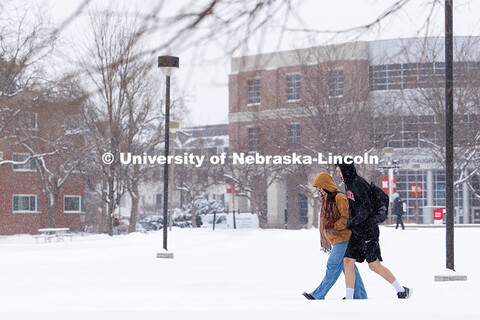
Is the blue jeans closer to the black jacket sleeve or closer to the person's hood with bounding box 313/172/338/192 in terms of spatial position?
the black jacket sleeve

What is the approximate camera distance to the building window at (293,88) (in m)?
39.1

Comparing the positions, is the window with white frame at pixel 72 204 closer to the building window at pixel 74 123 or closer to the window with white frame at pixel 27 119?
the window with white frame at pixel 27 119

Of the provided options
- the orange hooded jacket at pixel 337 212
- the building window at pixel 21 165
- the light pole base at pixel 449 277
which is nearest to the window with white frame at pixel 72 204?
the building window at pixel 21 165

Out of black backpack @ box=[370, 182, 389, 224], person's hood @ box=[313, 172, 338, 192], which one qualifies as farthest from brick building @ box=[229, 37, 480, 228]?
black backpack @ box=[370, 182, 389, 224]

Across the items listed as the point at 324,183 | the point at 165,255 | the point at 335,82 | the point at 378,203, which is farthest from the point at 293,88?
the point at 378,203

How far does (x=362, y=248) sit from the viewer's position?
853 centimetres

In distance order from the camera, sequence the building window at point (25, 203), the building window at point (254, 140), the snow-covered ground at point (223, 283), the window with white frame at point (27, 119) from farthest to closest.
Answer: the building window at point (25, 203)
the building window at point (254, 140)
the window with white frame at point (27, 119)
the snow-covered ground at point (223, 283)

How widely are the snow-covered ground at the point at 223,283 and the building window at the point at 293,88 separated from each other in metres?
15.7

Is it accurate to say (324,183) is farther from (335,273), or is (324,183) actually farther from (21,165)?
(21,165)

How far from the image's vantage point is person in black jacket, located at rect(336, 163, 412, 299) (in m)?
8.34

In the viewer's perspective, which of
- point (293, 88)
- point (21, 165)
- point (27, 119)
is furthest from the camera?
point (21, 165)

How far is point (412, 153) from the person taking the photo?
4300cm

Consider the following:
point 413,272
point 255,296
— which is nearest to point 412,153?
point 413,272

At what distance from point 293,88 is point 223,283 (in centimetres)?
2834
